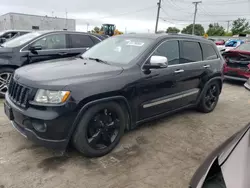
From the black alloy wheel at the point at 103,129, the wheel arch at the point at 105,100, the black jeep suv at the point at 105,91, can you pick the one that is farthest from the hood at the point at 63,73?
the black alloy wheel at the point at 103,129

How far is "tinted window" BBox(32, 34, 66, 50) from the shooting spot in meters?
5.75

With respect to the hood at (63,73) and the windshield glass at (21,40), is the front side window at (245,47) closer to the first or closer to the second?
the hood at (63,73)

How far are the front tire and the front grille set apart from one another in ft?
2.36

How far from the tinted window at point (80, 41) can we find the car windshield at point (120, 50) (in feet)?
7.49

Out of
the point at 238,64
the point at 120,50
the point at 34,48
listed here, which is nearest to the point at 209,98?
the point at 120,50

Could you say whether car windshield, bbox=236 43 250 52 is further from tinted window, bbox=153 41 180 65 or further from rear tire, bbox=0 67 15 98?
rear tire, bbox=0 67 15 98

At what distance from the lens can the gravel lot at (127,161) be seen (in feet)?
8.67

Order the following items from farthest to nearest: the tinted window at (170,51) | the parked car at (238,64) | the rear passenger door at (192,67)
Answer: the parked car at (238,64)
the rear passenger door at (192,67)
the tinted window at (170,51)

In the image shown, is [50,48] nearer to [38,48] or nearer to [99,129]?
[38,48]

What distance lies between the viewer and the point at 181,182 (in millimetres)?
2713

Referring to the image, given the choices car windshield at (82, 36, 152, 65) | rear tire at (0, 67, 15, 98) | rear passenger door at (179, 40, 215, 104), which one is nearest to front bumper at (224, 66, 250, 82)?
rear passenger door at (179, 40, 215, 104)

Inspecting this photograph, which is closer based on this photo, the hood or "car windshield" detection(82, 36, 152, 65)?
the hood

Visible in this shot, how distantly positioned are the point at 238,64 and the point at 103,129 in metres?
6.45

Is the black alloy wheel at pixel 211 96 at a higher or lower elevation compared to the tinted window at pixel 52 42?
lower
